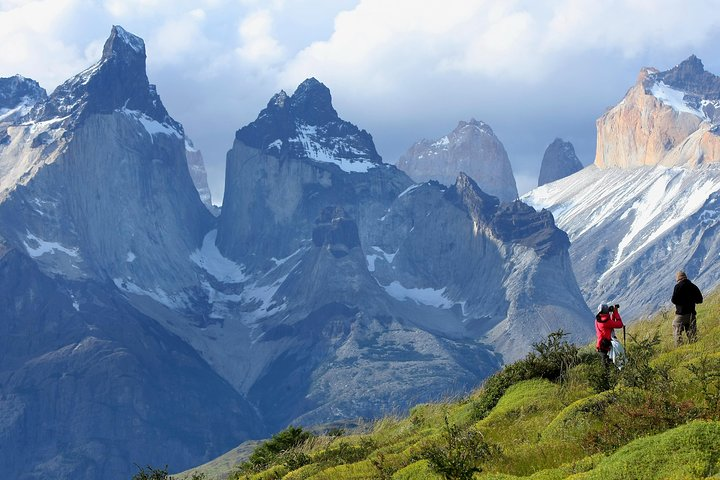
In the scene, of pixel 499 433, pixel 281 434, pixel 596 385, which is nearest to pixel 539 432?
pixel 499 433

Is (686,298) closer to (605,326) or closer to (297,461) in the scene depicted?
(605,326)

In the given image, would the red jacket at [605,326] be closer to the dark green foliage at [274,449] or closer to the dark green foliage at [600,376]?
the dark green foliage at [600,376]

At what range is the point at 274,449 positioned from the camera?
40.5 metres

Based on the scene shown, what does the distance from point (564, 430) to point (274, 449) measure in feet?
50.4

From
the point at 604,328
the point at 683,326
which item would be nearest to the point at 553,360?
the point at 604,328

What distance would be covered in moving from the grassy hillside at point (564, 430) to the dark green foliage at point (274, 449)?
0.13 m

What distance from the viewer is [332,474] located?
29.4m

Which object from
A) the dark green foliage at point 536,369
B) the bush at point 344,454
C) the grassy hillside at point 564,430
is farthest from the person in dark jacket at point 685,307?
the bush at point 344,454

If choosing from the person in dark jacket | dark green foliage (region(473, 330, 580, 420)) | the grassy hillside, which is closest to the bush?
the grassy hillside

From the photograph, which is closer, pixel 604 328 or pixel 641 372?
pixel 641 372

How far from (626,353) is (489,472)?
33.5 feet

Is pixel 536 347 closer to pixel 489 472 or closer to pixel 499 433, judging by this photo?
pixel 499 433

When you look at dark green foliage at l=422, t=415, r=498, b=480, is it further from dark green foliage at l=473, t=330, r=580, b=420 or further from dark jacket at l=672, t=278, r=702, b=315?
dark jacket at l=672, t=278, r=702, b=315

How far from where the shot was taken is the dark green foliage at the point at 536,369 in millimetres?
35156
